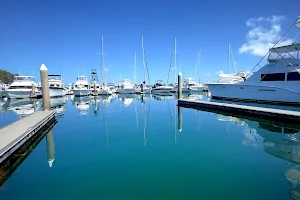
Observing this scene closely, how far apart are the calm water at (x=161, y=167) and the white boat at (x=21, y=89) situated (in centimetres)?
3021

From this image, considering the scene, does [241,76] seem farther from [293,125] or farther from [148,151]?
[148,151]

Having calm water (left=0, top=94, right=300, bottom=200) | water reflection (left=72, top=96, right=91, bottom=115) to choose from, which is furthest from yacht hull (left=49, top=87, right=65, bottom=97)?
calm water (left=0, top=94, right=300, bottom=200)

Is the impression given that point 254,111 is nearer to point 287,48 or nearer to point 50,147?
point 287,48

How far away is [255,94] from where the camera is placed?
22797 millimetres

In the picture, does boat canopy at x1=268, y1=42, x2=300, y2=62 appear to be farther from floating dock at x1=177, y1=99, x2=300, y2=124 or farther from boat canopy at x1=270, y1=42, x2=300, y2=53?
floating dock at x1=177, y1=99, x2=300, y2=124

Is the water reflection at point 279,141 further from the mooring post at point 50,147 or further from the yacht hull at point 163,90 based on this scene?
the yacht hull at point 163,90

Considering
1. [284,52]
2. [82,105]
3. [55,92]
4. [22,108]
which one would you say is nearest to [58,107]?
[82,105]

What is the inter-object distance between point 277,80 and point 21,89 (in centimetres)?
3795

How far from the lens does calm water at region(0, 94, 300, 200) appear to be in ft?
15.9

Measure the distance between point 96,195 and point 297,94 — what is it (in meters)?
20.6

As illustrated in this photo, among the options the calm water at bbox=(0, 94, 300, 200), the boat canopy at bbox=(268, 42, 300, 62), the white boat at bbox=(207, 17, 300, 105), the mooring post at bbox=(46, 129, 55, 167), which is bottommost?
the mooring post at bbox=(46, 129, 55, 167)

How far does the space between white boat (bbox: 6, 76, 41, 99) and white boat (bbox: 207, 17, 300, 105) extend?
1356 inches

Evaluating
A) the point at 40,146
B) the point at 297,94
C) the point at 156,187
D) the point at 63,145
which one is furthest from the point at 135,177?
the point at 297,94

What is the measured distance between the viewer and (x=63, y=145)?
29.7 feet
